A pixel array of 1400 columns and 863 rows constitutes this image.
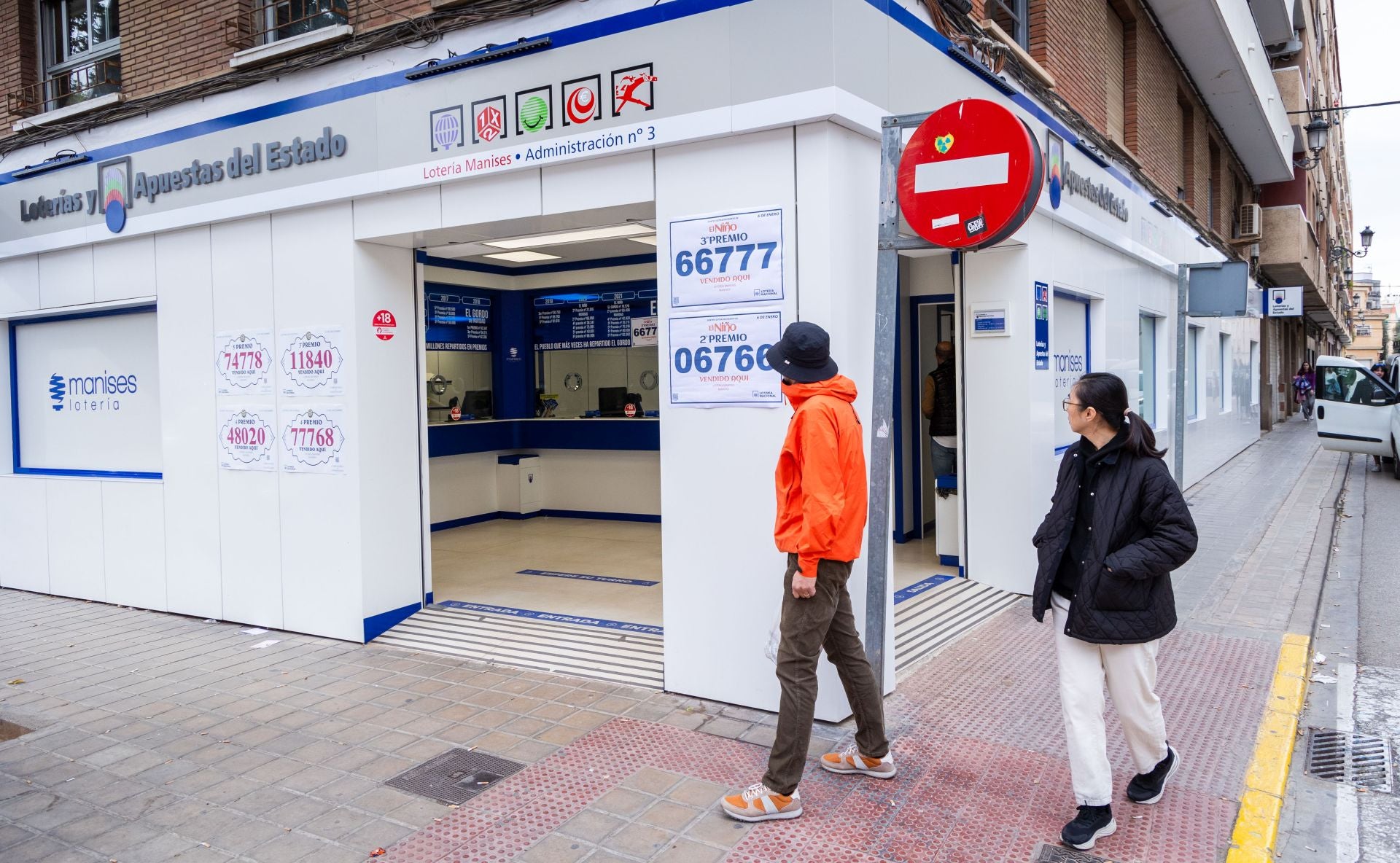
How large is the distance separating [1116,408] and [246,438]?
607cm

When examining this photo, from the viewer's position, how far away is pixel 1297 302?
1848cm

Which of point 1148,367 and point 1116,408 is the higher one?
point 1148,367

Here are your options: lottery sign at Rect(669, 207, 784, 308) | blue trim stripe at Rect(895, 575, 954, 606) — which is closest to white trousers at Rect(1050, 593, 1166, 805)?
lottery sign at Rect(669, 207, 784, 308)

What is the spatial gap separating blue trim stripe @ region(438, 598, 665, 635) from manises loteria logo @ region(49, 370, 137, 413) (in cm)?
361

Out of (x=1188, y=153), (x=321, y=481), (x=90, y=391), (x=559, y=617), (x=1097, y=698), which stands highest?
(x=1188, y=153)

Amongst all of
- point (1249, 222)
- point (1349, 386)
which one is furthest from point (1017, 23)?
point (1249, 222)

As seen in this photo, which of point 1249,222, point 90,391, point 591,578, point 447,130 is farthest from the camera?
point 1249,222

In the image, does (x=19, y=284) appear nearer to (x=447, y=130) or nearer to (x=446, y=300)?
(x=446, y=300)

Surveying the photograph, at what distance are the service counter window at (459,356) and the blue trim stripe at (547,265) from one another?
11.7 inches

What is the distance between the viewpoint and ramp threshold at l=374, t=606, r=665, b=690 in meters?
5.75

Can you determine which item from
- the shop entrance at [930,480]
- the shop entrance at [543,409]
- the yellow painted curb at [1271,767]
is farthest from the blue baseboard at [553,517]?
the yellow painted curb at [1271,767]

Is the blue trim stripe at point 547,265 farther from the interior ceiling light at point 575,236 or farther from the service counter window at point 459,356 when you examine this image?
the interior ceiling light at point 575,236

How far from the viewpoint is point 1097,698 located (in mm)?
3617

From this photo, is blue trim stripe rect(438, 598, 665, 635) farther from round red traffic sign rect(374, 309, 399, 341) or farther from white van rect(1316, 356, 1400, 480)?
white van rect(1316, 356, 1400, 480)
